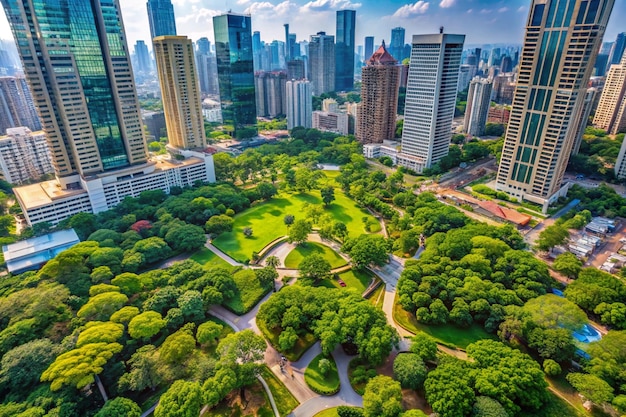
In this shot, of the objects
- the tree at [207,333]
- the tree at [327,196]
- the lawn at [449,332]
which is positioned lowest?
the lawn at [449,332]

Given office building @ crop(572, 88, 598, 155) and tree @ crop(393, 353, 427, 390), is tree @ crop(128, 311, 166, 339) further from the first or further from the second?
office building @ crop(572, 88, 598, 155)

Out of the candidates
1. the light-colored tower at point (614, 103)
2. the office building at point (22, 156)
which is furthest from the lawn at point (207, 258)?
the light-colored tower at point (614, 103)

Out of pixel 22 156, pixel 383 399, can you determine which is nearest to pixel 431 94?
pixel 383 399

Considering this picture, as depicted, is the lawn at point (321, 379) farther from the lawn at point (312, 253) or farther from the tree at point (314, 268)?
the lawn at point (312, 253)

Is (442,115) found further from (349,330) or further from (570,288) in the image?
(349,330)

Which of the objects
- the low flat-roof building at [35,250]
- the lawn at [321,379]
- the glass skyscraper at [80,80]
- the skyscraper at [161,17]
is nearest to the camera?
the lawn at [321,379]

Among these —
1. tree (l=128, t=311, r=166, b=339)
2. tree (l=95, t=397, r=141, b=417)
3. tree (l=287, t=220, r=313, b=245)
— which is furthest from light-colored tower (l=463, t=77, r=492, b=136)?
tree (l=95, t=397, r=141, b=417)

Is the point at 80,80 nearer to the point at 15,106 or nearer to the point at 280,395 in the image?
the point at 280,395
